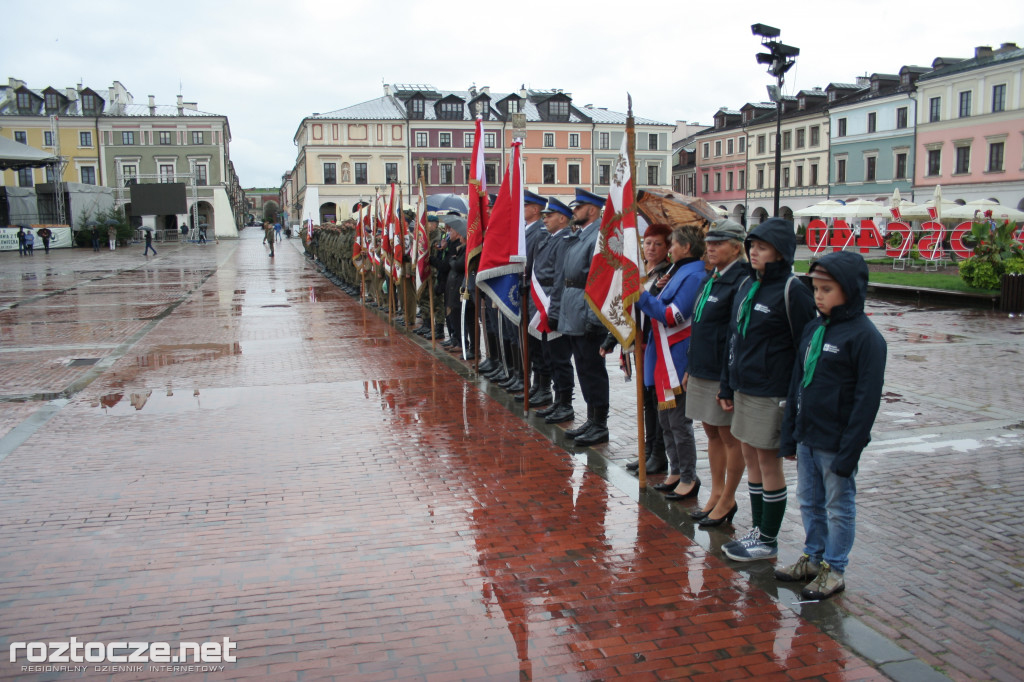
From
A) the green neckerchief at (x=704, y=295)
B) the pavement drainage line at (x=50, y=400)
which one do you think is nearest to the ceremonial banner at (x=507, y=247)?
the green neckerchief at (x=704, y=295)

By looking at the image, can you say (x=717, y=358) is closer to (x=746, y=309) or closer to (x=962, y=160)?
(x=746, y=309)

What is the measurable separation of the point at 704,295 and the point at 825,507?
151 cm

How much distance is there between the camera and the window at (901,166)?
2167 inches

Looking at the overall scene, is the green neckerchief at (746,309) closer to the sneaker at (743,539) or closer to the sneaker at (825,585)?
the sneaker at (743,539)

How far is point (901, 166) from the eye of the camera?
55.4 meters

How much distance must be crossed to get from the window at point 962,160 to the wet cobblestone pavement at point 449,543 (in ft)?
151

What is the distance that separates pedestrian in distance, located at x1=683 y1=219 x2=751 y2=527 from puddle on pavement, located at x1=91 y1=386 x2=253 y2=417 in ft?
18.9

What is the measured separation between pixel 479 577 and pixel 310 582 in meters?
0.97

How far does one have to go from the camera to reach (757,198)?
69875 millimetres

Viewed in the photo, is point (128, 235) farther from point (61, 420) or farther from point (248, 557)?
point (248, 557)

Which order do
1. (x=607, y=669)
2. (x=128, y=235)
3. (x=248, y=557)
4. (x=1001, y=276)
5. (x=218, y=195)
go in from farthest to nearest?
1. (x=218, y=195)
2. (x=128, y=235)
3. (x=1001, y=276)
4. (x=248, y=557)
5. (x=607, y=669)

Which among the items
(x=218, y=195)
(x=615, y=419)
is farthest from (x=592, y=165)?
(x=615, y=419)

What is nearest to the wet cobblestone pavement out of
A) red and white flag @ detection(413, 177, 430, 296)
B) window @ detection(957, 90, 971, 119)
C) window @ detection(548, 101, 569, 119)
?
red and white flag @ detection(413, 177, 430, 296)

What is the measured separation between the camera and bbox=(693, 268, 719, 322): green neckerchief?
17.1 ft
